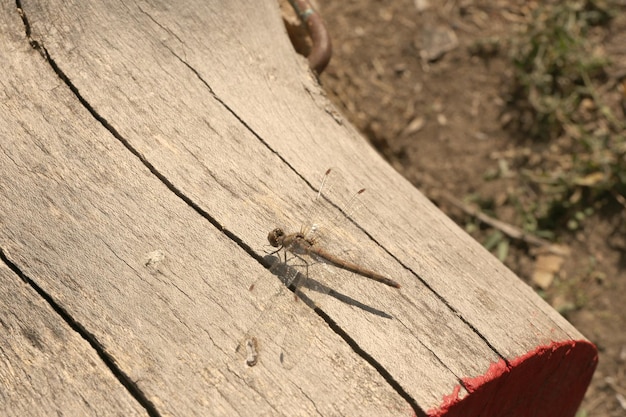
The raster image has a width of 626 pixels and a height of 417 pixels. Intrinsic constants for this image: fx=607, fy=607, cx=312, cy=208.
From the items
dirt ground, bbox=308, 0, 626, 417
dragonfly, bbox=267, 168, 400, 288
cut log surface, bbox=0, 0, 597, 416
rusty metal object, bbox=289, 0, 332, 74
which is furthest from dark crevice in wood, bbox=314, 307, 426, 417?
dirt ground, bbox=308, 0, 626, 417

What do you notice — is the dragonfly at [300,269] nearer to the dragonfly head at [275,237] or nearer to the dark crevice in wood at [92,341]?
the dragonfly head at [275,237]

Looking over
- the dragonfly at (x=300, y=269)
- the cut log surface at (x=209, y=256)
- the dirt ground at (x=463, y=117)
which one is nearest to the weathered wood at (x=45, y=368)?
the cut log surface at (x=209, y=256)

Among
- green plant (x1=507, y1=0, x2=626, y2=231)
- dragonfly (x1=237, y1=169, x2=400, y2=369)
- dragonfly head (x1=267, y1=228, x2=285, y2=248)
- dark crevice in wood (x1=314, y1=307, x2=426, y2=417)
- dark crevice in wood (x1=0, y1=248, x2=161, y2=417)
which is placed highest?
dark crevice in wood (x1=0, y1=248, x2=161, y2=417)

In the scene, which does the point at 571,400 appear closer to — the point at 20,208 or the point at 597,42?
the point at 20,208

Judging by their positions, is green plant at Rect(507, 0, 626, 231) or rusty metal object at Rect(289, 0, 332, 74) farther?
green plant at Rect(507, 0, 626, 231)

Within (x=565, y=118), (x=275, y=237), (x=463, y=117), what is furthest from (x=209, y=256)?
(x=565, y=118)

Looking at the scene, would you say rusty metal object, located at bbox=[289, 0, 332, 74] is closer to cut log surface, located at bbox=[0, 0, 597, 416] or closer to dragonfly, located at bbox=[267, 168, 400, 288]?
cut log surface, located at bbox=[0, 0, 597, 416]

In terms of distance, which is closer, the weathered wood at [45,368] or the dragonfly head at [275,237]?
the weathered wood at [45,368]

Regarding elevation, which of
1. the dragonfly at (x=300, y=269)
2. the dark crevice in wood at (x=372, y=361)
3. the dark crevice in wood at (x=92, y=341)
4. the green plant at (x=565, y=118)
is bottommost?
the green plant at (x=565, y=118)
